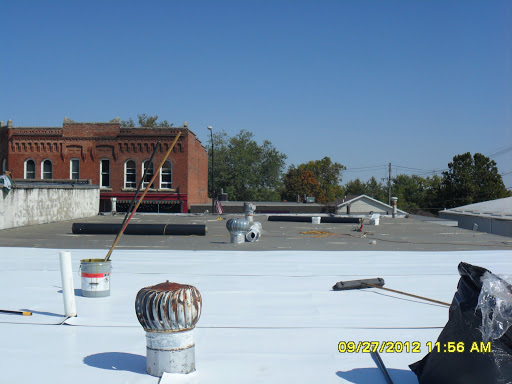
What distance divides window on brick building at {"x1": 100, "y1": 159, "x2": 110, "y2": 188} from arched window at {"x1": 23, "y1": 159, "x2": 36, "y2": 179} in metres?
6.21

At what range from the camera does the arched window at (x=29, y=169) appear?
152 feet

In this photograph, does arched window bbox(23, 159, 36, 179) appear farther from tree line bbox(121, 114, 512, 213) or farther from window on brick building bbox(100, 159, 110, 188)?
tree line bbox(121, 114, 512, 213)

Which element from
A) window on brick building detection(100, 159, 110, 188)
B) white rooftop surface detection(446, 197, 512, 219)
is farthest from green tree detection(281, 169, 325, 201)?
white rooftop surface detection(446, 197, 512, 219)

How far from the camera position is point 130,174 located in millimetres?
→ 45875

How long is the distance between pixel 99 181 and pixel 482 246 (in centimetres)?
3630

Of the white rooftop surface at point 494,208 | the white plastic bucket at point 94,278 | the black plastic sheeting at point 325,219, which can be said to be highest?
the white rooftop surface at point 494,208

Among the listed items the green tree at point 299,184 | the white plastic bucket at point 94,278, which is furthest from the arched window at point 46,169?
the green tree at point 299,184

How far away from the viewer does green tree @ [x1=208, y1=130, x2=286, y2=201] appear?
86.2 m

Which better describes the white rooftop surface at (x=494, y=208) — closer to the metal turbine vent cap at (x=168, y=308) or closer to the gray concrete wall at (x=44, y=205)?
the gray concrete wall at (x=44, y=205)

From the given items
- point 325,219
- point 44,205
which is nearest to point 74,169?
point 44,205

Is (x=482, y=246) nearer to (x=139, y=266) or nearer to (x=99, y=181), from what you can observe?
(x=139, y=266)

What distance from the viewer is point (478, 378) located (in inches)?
132

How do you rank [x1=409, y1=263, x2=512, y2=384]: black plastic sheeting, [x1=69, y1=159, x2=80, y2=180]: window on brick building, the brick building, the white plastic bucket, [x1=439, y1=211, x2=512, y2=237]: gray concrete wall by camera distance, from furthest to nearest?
[x1=69, y1=159, x2=80, y2=180]: window on brick building → the brick building → [x1=439, y1=211, x2=512, y2=237]: gray concrete wall → the white plastic bucket → [x1=409, y1=263, x2=512, y2=384]: black plastic sheeting

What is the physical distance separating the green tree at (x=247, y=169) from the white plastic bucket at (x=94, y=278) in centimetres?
7686
